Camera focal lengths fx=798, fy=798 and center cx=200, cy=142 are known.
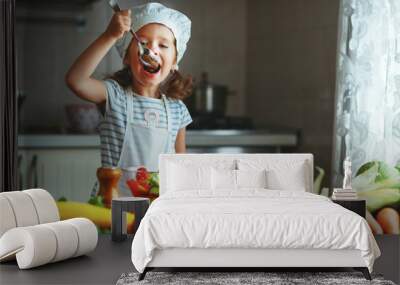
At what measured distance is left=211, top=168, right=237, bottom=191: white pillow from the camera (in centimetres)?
690

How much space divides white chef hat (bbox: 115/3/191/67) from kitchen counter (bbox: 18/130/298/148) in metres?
0.83

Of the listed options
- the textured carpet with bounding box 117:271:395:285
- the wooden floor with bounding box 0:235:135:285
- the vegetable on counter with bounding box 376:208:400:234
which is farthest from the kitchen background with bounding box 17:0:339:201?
the textured carpet with bounding box 117:271:395:285

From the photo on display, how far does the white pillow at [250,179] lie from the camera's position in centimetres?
690

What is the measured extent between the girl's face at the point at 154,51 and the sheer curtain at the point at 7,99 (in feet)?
3.67

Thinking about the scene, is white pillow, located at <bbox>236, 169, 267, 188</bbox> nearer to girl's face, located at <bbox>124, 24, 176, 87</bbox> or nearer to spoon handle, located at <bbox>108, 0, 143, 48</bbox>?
girl's face, located at <bbox>124, 24, 176, 87</bbox>

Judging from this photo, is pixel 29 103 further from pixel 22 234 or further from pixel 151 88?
pixel 22 234

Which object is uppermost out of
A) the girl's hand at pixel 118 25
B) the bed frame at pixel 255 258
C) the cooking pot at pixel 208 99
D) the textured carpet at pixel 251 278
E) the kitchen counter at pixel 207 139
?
the girl's hand at pixel 118 25

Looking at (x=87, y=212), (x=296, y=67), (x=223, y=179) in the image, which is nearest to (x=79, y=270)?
(x=223, y=179)

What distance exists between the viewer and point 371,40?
7.81 meters

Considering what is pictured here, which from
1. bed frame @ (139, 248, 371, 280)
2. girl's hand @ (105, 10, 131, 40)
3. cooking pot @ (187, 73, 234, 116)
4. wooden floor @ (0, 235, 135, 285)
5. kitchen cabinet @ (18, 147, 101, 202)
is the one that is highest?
girl's hand @ (105, 10, 131, 40)

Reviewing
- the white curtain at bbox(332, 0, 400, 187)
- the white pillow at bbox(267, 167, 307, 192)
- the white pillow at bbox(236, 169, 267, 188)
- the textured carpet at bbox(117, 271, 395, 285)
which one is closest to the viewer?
the textured carpet at bbox(117, 271, 395, 285)

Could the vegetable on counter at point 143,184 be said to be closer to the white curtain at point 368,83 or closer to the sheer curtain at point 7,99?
the sheer curtain at point 7,99

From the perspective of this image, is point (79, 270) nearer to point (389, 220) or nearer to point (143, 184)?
point (143, 184)

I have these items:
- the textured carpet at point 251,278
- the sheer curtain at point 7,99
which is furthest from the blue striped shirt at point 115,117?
the textured carpet at point 251,278
